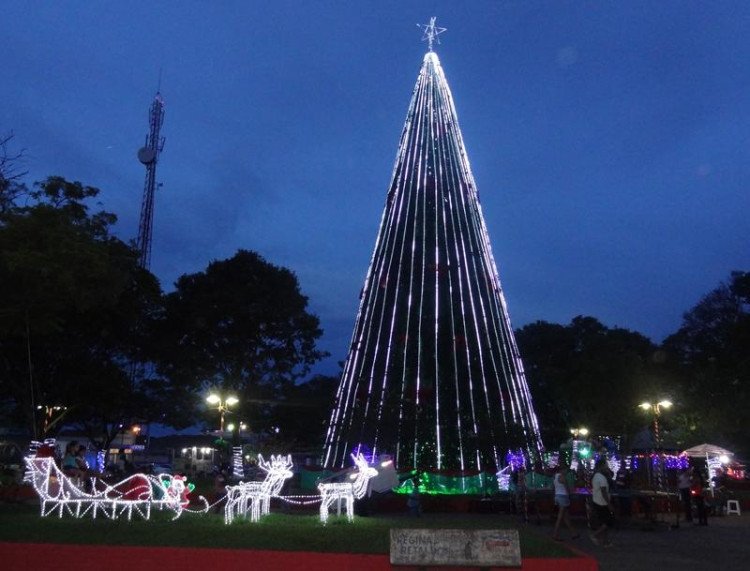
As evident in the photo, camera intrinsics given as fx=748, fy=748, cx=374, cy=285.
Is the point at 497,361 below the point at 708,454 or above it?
above

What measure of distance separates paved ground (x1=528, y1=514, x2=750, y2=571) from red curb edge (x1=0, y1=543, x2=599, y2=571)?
270 cm

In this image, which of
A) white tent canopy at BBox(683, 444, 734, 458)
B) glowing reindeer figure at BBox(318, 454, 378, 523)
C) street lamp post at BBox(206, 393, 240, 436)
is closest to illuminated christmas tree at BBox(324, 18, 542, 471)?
white tent canopy at BBox(683, 444, 734, 458)

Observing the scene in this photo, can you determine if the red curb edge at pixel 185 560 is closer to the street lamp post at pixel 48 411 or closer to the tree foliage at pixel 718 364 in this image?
the street lamp post at pixel 48 411

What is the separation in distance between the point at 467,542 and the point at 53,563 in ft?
15.6

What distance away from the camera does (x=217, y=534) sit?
34.5 ft

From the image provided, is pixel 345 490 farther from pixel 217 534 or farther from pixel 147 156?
pixel 147 156

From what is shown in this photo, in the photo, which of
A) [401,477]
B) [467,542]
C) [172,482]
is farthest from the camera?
[401,477]

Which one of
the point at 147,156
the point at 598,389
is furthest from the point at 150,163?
the point at 598,389

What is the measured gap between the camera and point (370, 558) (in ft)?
27.7

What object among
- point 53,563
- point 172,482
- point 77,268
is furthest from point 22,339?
point 53,563

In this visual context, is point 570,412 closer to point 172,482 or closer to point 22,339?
point 22,339

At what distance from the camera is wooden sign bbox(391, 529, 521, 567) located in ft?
26.8

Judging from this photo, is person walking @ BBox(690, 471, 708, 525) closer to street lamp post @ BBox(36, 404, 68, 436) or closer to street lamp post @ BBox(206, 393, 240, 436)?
street lamp post @ BBox(206, 393, 240, 436)

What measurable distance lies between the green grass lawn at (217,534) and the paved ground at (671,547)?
1.25 m
